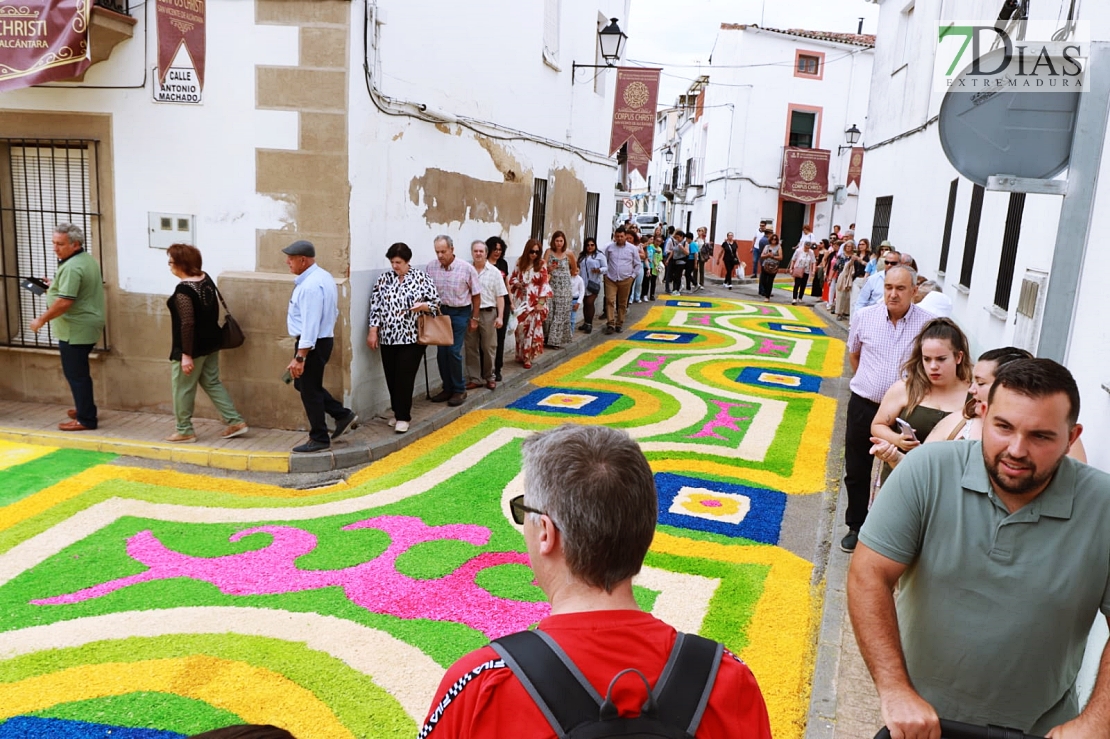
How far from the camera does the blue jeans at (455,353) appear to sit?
9.71m

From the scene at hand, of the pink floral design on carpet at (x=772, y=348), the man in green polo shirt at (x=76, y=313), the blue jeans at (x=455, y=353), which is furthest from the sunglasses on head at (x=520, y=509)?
the pink floral design on carpet at (x=772, y=348)

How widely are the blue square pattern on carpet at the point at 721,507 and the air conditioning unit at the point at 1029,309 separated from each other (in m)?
2.23

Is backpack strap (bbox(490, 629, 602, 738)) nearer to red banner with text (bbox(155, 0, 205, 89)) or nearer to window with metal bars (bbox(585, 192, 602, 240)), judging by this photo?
red banner with text (bbox(155, 0, 205, 89))

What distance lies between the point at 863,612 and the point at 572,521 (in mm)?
A: 1285

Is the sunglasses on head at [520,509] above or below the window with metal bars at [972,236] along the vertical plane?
below

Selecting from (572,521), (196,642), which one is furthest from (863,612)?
(196,642)

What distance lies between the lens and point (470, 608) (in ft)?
16.5

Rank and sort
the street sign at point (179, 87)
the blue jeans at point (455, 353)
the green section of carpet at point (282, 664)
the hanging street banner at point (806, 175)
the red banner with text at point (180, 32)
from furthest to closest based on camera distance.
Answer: the hanging street banner at point (806, 175) < the blue jeans at point (455, 353) < the street sign at point (179, 87) < the red banner with text at point (180, 32) < the green section of carpet at point (282, 664)

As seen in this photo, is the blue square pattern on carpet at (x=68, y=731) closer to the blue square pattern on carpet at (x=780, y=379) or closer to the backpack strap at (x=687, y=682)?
the backpack strap at (x=687, y=682)

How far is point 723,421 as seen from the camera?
9656 mm

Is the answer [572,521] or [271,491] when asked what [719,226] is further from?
[572,521]

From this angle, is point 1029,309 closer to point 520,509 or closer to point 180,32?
point 520,509

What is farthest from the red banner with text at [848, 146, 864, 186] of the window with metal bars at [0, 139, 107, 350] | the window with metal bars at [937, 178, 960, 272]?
the window with metal bars at [0, 139, 107, 350]

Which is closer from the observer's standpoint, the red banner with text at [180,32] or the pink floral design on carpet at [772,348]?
the red banner with text at [180,32]
